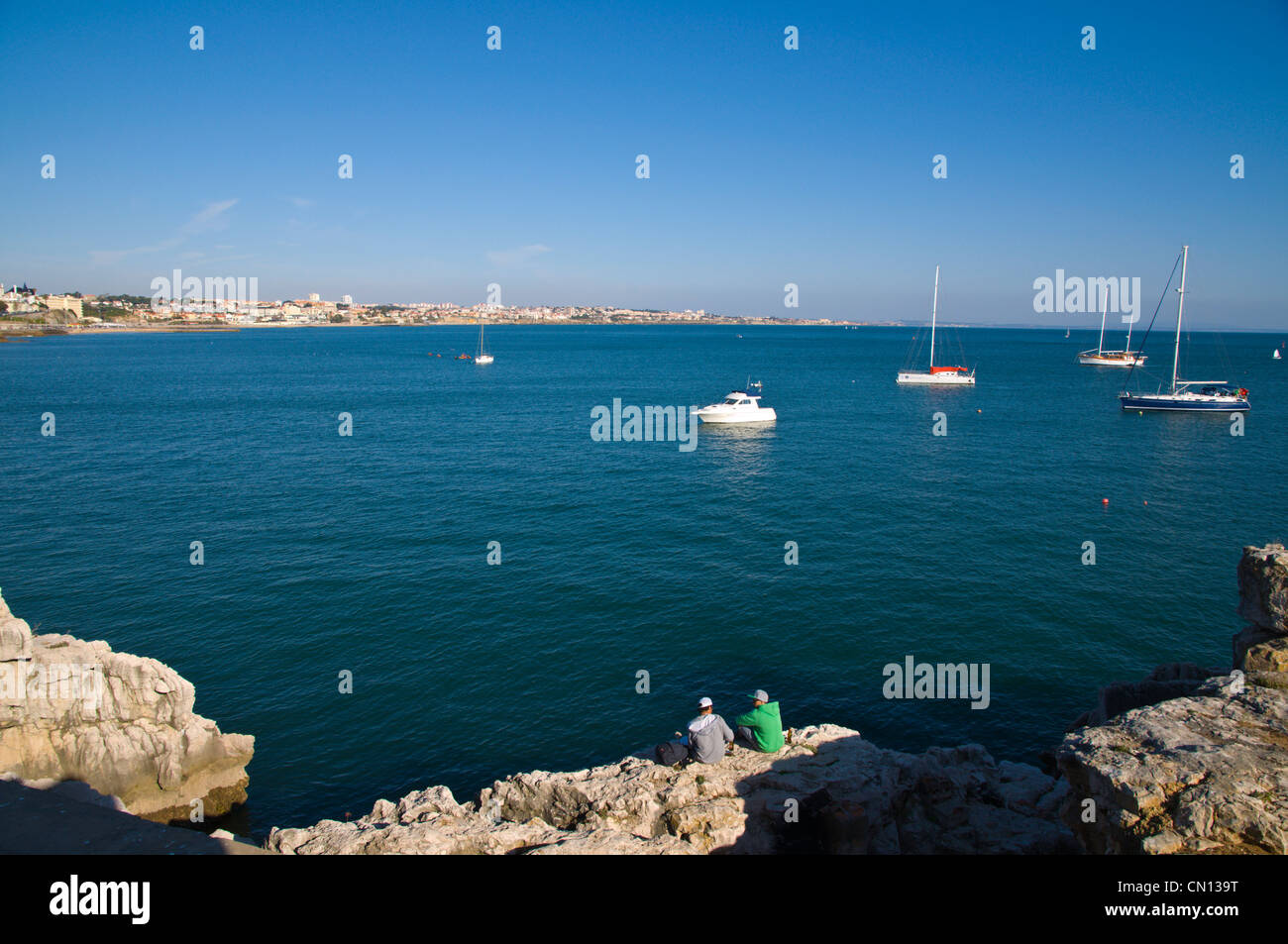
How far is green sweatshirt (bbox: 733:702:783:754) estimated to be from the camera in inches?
586

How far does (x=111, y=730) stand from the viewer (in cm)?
1833

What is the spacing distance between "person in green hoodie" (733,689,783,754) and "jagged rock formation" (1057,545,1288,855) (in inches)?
205

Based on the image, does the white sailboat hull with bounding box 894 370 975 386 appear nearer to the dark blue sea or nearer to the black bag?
the dark blue sea

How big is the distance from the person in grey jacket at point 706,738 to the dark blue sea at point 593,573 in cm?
652

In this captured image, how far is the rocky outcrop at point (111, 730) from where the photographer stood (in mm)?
17438

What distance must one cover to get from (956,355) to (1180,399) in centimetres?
12375

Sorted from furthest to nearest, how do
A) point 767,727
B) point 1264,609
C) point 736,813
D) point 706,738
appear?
point 1264,609
point 767,727
point 706,738
point 736,813

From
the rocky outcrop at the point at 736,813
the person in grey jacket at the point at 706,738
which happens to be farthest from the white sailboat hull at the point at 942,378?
the person in grey jacket at the point at 706,738

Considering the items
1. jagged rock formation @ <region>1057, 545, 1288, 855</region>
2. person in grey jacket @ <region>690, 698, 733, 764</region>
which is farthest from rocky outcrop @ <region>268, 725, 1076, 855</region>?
jagged rock formation @ <region>1057, 545, 1288, 855</region>

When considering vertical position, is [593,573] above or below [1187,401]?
below

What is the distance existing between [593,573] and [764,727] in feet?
60.5

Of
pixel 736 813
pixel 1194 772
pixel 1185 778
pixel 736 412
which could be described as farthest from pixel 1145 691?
pixel 736 412

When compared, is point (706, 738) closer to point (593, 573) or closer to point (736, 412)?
point (593, 573)

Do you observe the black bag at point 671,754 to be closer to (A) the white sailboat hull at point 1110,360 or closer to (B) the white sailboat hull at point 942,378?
(B) the white sailboat hull at point 942,378
